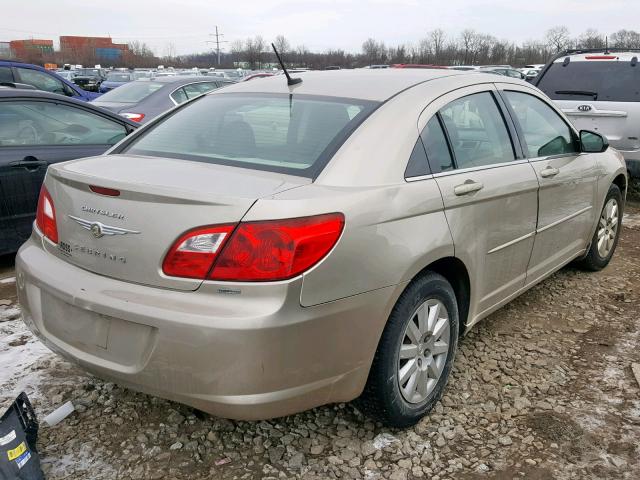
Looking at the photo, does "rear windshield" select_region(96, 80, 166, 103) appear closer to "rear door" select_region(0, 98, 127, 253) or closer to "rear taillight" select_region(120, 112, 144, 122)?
"rear taillight" select_region(120, 112, 144, 122)

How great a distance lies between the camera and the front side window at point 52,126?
4703 mm

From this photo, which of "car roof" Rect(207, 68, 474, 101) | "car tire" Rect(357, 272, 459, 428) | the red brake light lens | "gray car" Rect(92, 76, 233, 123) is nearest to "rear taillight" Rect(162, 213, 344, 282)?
the red brake light lens

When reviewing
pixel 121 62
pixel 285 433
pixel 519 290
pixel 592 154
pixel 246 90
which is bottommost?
pixel 285 433

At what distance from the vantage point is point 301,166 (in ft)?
7.86

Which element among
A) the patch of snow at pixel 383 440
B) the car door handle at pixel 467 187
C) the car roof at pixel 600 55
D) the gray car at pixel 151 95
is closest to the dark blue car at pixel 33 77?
the gray car at pixel 151 95

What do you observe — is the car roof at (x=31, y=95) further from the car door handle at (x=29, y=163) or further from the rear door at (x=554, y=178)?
the rear door at (x=554, y=178)

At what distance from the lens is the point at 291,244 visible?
2023mm

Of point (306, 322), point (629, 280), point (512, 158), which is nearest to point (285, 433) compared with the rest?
point (306, 322)

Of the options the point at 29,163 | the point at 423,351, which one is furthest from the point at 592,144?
the point at 29,163

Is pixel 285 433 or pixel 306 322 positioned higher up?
pixel 306 322

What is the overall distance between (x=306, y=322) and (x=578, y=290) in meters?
3.13

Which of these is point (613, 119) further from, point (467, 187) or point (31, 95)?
point (31, 95)

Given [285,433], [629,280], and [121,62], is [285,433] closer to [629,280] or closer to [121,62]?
[629,280]

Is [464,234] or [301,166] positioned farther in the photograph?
[464,234]
